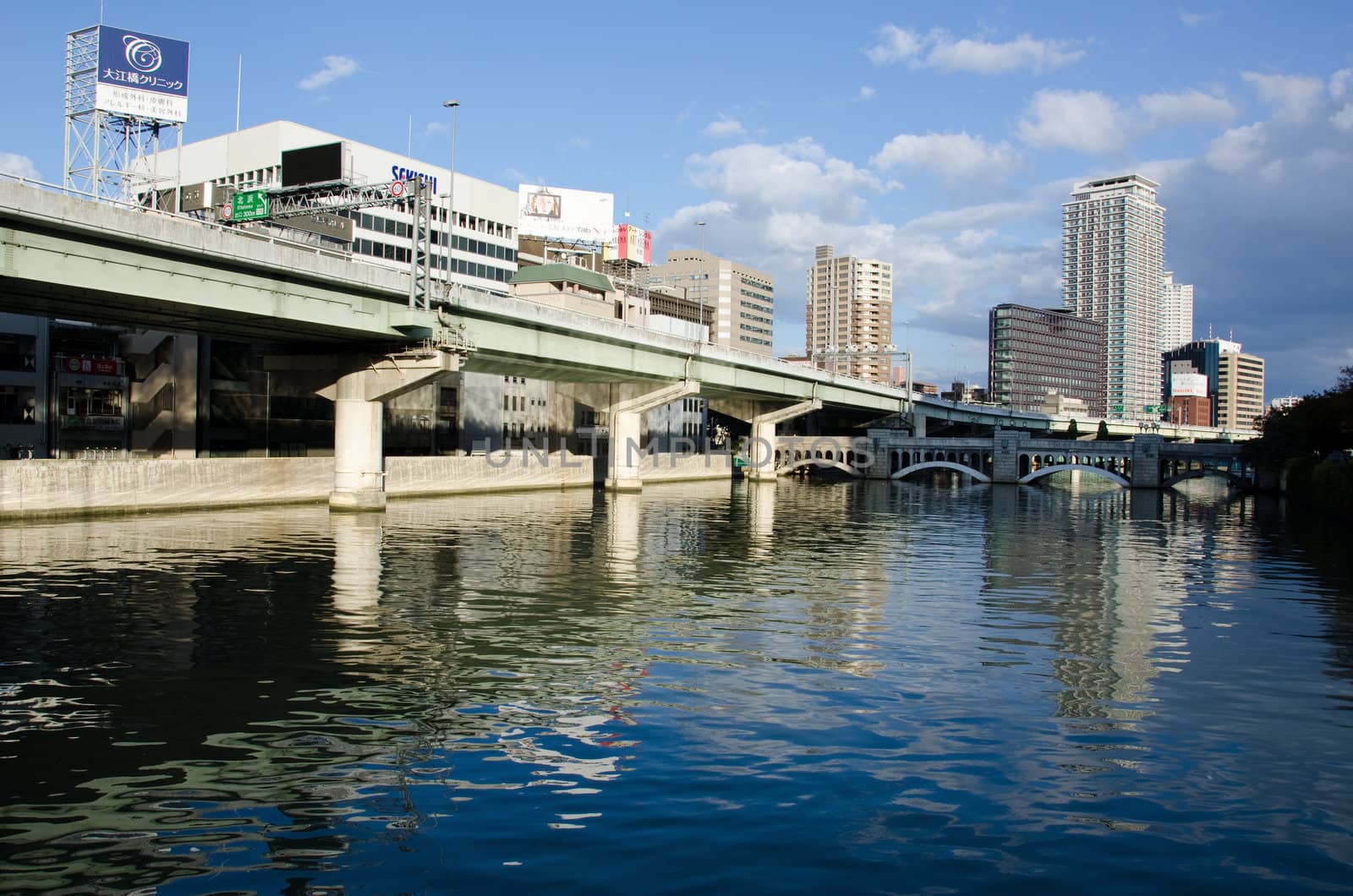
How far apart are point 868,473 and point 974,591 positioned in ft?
321

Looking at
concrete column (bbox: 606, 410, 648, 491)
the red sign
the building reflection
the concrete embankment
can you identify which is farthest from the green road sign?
the building reflection

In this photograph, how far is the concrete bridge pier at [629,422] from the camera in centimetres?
8481

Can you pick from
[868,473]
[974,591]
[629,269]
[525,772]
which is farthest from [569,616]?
[629,269]

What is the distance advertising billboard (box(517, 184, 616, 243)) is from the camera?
138000mm

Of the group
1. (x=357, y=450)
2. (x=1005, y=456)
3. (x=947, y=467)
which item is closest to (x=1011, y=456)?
(x=1005, y=456)

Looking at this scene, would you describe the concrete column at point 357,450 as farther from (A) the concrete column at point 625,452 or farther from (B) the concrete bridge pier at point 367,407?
(A) the concrete column at point 625,452

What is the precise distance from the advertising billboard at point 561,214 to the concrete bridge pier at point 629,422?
191 ft

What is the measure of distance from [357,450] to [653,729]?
144 feet

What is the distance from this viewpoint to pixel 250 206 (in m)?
52.5

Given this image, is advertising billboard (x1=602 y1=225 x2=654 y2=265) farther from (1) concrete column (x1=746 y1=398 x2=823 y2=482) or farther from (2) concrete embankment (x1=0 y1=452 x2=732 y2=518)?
(2) concrete embankment (x1=0 y1=452 x2=732 y2=518)

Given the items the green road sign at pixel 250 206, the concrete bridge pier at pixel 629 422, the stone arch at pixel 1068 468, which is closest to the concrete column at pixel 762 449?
the stone arch at pixel 1068 468

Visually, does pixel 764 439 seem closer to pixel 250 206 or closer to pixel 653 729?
pixel 250 206

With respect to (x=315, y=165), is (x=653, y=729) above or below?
below

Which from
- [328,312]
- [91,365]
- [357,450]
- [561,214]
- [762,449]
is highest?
[561,214]
